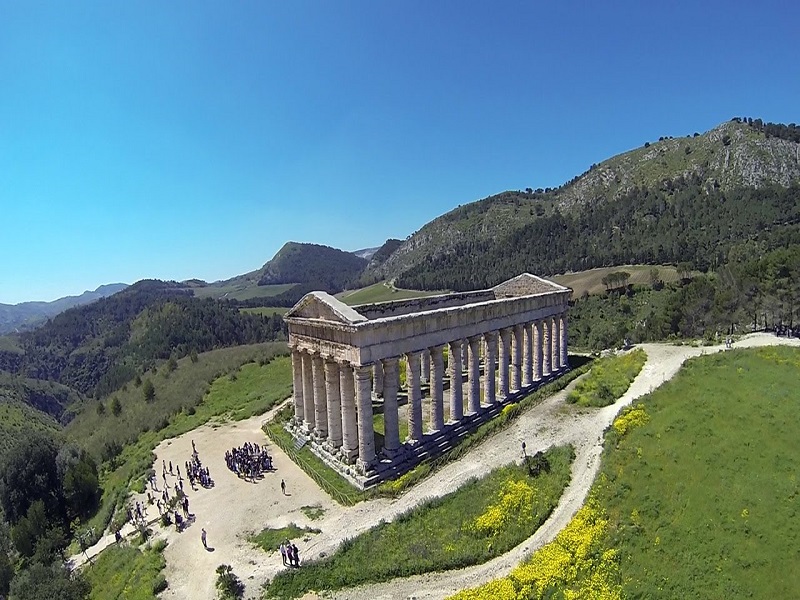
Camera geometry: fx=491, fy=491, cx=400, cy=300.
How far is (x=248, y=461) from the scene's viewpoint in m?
38.5

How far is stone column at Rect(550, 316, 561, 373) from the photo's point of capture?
2105 inches

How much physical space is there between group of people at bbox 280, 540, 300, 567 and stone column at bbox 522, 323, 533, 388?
99.2 ft

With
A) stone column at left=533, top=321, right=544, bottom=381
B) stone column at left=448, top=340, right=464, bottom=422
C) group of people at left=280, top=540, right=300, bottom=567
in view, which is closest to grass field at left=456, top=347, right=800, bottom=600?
group of people at left=280, top=540, right=300, bottom=567

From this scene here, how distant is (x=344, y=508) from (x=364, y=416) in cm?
580

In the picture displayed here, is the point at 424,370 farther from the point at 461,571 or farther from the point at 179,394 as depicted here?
the point at 179,394

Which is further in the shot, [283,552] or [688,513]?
[283,552]

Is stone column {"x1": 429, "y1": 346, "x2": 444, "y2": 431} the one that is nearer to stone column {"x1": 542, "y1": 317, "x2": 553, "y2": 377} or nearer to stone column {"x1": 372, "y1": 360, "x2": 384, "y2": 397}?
stone column {"x1": 372, "y1": 360, "x2": 384, "y2": 397}

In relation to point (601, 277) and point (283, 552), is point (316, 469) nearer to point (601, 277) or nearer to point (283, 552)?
point (283, 552)

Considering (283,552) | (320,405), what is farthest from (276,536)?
(320,405)

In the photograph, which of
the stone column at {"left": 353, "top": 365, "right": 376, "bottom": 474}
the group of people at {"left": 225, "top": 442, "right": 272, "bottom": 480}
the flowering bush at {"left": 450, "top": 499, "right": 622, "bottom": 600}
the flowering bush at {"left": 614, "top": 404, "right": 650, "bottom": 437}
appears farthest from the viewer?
the group of people at {"left": 225, "top": 442, "right": 272, "bottom": 480}

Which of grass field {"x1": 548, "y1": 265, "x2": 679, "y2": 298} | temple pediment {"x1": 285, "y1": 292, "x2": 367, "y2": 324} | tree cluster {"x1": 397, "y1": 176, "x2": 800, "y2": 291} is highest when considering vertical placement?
tree cluster {"x1": 397, "y1": 176, "x2": 800, "y2": 291}

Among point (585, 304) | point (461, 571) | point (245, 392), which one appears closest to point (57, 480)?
point (245, 392)

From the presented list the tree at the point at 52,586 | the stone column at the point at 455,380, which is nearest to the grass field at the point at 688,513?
the stone column at the point at 455,380

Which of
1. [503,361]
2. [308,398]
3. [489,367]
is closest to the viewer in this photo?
[308,398]
